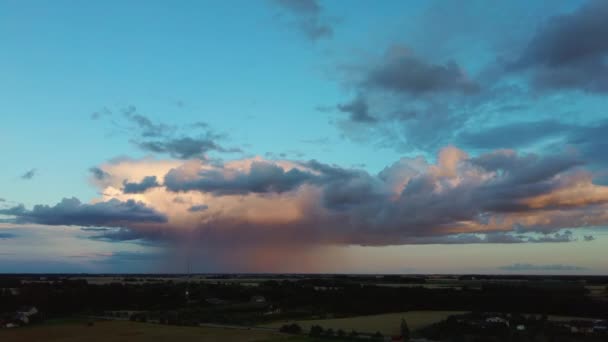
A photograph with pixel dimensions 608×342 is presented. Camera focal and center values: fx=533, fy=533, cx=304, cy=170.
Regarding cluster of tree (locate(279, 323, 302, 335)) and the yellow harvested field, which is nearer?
the yellow harvested field

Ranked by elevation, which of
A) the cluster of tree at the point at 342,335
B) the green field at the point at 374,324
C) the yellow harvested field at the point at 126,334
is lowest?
the green field at the point at 374,324

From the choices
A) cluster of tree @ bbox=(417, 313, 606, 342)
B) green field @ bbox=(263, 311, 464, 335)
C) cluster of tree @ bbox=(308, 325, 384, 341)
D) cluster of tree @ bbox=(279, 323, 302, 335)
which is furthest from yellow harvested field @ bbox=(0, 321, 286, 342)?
cluster of tree @ bbox=(417, 313, 606, 342)

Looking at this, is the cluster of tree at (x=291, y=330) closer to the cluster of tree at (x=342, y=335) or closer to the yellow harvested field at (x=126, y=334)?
the cluster of tree at (x=342, y=335)

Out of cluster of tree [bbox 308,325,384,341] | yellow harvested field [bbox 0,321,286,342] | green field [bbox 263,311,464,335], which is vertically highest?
yellow harvested field [bbox 0,321,286,342]

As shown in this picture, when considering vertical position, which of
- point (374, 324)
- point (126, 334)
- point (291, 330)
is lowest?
point (374, 324)

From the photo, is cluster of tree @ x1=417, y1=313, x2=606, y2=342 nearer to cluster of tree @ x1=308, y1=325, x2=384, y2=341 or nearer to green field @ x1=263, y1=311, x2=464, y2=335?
green field @ x1=263, y1=311, x2=464, y2=335

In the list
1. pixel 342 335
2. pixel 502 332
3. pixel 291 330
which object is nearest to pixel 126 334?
pixel 291 330

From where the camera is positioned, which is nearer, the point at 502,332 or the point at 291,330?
the point at 502,332

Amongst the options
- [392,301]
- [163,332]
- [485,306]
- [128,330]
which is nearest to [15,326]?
[128,330]

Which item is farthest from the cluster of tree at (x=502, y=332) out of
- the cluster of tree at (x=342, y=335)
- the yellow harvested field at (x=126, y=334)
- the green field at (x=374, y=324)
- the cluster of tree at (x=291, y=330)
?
the yellow harvested field at (x=126, y=334)

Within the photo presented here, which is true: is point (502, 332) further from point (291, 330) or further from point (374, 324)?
point (291, 330)
